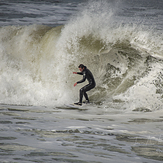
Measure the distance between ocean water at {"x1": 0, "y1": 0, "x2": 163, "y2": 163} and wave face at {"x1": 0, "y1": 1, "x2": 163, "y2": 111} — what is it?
1.1 inches

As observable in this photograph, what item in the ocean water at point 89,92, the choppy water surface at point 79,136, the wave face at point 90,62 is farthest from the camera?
the wave face at point 90,62

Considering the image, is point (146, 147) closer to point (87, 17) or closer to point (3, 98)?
point (3, 98)

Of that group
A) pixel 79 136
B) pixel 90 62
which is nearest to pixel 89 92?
pixel 90 62

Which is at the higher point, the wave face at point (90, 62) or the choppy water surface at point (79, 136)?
the wave face at point (90, 62)

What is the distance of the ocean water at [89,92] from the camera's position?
→ 148 inches

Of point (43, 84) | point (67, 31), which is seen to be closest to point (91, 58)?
point (67, 31)

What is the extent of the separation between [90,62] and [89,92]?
1010mm

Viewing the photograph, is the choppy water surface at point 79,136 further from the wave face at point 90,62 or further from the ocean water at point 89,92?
the wave face at point 90,62

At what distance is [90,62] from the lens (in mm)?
9281

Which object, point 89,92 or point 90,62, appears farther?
point 90,62

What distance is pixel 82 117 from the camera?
19.9ft

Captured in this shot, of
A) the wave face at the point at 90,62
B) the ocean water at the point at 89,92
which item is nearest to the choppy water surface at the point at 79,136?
the ocean water at the point at 89,92

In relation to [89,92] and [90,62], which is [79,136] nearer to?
[89,92]

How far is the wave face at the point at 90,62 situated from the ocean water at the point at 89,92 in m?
0.03
